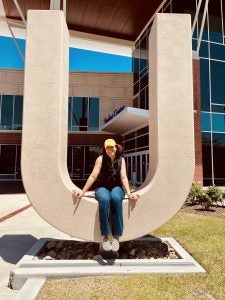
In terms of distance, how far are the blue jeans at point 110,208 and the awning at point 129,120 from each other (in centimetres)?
1275

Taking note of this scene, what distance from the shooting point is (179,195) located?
15.9ft

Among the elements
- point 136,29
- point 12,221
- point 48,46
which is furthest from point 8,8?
point 48,46

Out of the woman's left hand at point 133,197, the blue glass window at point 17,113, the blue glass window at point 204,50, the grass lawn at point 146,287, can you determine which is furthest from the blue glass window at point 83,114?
the grass lawn at point 146,287

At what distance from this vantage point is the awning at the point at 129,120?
17302mm

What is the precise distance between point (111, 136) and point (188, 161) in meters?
21.7

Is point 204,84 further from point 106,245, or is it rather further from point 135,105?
point 106,245

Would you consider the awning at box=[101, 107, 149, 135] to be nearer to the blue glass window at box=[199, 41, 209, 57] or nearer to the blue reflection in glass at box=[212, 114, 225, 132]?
the blue reflection in glass at box=[212, 114, 225, 132]

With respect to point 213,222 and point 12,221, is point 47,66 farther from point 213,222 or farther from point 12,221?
point 213,222

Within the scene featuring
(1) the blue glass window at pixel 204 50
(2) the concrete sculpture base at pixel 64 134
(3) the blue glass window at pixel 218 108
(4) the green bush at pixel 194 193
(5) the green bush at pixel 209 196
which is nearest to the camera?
(2) the concrete sculpture base at pixel 64 134

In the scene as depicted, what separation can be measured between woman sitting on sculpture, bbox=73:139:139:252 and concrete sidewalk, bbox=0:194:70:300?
1508 millimetres

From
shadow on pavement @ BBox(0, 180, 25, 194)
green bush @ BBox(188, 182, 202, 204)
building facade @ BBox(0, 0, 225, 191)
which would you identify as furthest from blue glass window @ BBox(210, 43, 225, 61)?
shadow on pavement @ BBox(0, 180, 25, 194)

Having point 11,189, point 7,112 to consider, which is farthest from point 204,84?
point 7,112

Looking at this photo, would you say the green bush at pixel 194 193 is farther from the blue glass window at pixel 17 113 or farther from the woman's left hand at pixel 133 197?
the blue glass window at pixel 17 113

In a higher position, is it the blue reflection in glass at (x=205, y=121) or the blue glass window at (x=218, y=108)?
the blue glass window at (x=218, y=108)
